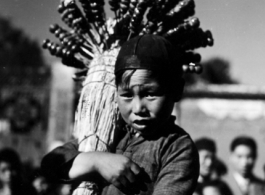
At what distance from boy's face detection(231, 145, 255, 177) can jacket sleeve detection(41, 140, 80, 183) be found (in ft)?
10.5

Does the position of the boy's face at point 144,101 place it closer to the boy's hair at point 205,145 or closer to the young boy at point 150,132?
the young boy at point 150,132

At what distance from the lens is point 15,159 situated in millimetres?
4457

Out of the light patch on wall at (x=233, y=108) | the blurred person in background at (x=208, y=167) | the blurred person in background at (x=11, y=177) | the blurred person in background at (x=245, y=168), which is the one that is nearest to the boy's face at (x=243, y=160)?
the blurred person in background at (x=245, y=168)

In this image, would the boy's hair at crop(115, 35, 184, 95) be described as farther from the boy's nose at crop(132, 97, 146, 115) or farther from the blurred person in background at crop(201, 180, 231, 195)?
the blurred person in background at crop(201, 180, 231, 195)

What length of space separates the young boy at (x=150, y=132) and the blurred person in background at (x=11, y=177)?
285 centimetres

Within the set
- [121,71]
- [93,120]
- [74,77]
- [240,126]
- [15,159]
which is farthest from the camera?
[240,126]

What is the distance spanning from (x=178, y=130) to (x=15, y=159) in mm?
3251

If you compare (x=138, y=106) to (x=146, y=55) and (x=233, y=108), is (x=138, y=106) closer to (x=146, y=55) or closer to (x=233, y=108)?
(x=146, y=55)

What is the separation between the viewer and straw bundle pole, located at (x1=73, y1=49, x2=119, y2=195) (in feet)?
6.03

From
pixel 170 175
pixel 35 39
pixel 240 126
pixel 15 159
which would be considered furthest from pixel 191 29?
pixel 35 39

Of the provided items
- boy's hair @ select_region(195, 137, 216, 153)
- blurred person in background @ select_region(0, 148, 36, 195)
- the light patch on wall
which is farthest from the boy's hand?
the light patch on wall

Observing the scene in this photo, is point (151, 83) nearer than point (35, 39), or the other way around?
point (151, 83)

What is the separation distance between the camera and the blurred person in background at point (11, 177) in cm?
427

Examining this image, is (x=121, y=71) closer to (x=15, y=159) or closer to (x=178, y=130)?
(x=178, y=130)
